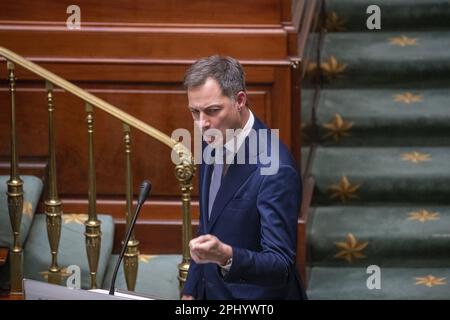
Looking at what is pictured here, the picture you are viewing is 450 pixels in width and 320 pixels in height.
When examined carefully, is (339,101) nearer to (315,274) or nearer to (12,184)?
(315,274)

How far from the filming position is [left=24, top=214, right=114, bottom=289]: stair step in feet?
18.3

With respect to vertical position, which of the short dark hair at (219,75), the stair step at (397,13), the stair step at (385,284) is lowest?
the stair step at (385,284)

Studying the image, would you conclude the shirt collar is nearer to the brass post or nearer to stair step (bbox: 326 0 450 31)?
the brass post

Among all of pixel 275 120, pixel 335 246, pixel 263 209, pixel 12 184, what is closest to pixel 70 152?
pixel 12 184

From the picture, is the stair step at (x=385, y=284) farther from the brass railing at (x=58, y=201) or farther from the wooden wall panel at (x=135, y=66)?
the brass railing at (x=58, y=201)

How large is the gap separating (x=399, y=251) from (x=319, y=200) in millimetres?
540

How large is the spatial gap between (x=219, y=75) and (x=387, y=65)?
3.35 m

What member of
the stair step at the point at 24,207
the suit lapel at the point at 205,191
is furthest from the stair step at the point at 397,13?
the suit lapel at the point at 205,191

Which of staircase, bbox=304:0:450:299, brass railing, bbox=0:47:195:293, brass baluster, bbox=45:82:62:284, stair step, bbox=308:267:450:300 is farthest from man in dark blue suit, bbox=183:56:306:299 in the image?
staircase, bbox=304:0:450:299

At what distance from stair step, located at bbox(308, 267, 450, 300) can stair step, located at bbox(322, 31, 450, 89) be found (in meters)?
1.29

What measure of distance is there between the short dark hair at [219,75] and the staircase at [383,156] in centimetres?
235

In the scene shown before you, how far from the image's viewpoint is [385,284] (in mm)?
5934

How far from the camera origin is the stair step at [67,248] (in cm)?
559
